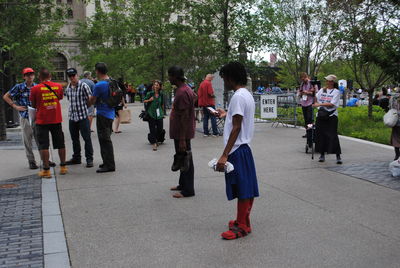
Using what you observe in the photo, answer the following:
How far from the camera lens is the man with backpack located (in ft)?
27.6

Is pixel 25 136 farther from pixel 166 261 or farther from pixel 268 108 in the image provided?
pixel 268 108

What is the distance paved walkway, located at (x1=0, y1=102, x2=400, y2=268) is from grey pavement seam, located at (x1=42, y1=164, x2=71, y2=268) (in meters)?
0.09

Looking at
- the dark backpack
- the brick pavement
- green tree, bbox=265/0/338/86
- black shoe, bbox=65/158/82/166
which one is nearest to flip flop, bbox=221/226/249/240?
the brick pavement

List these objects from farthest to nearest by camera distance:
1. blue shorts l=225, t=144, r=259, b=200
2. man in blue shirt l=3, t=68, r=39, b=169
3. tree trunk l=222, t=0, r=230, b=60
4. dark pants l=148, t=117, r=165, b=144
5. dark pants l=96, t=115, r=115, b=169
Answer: tree trunk l=222, t=0, r=230, b=60 < dark pants l=148, t=117, r=165, b=144 < man in blue shirt l=3, t=68, r=39, b=169 < dark pants l=96, t=115, r=115, b=169 < blue shorts l=225, t=144, r=259, b=200

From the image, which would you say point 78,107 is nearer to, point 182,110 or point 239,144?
point 182,110

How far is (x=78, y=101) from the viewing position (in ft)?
30.0

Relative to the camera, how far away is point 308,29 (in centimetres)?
2595

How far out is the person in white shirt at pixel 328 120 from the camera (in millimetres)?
9305

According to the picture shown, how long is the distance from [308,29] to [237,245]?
22889 millimetres

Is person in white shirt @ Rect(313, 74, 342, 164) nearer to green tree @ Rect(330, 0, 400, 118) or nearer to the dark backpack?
green tree @ Rect(330, 0, 400, 118)

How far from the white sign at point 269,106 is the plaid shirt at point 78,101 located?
819 cm

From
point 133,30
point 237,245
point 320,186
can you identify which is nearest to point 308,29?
point 133,30

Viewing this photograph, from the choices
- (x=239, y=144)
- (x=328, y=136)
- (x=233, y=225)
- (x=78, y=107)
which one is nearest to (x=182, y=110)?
(x=239, y=144)

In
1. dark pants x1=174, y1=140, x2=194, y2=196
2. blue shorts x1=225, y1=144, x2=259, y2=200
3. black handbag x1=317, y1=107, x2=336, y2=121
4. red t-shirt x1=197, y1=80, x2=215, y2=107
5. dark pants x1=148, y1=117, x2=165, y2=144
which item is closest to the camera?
blue shorts x1=225, y1=144, x2=259, y2=200
